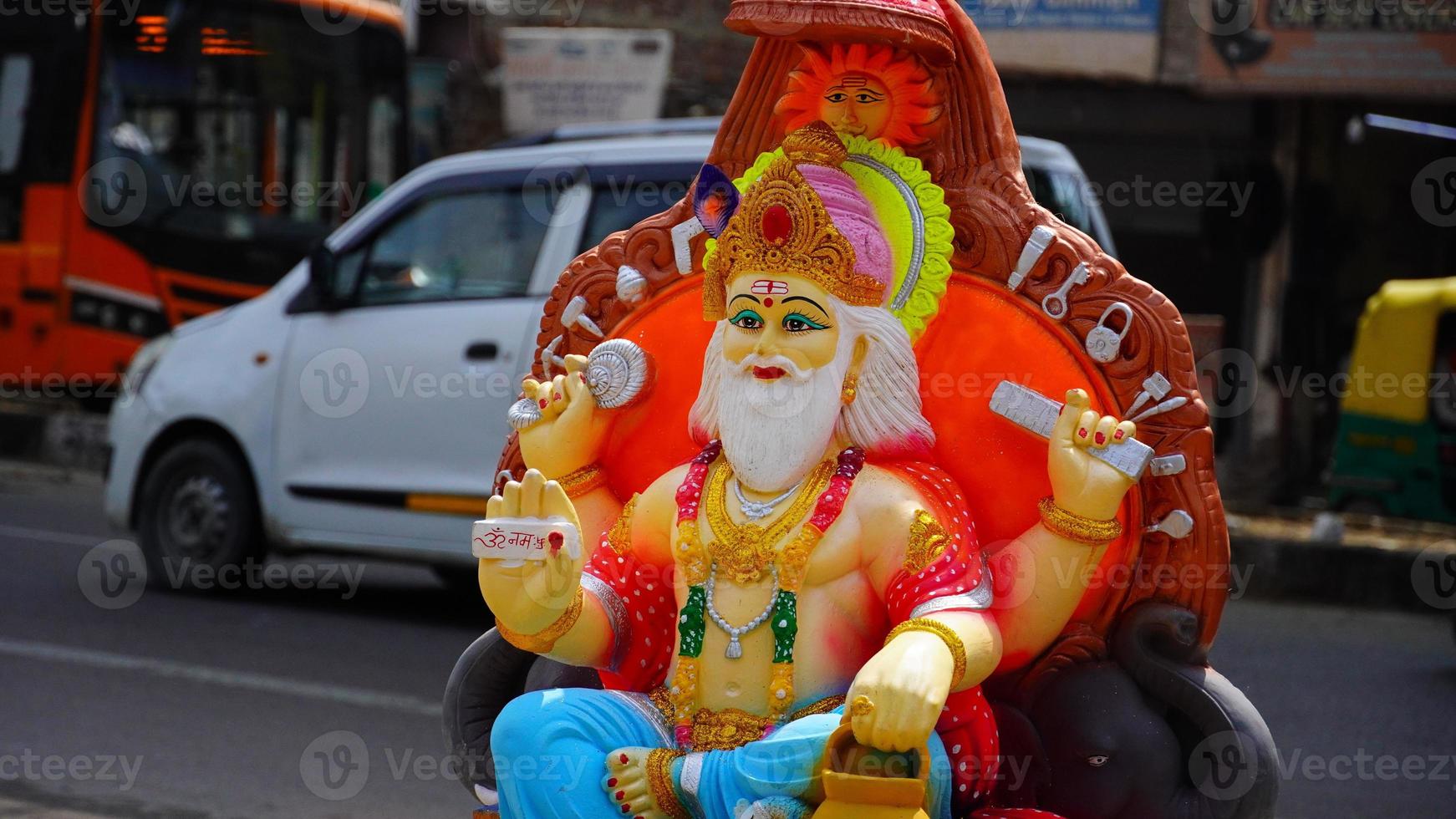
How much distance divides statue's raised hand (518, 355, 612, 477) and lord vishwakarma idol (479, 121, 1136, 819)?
20 cm

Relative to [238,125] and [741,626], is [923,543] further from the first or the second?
[238,125]

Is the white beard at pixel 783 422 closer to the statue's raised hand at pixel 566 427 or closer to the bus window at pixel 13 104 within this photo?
the statue's raised hand at pixel 566 427

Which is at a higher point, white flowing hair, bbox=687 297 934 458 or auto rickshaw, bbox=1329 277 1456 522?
white flowing hair, bbox=687 297 934 458

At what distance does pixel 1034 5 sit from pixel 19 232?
7.23 m

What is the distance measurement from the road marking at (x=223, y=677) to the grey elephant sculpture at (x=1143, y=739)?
314 cm

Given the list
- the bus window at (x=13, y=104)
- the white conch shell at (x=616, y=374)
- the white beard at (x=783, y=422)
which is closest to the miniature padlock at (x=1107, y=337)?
the white beard at (x=783, y=422)

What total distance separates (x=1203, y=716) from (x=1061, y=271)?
80 centimetres

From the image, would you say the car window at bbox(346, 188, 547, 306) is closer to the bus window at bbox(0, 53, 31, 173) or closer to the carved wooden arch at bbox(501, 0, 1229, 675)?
the carved wooden arch at bbox(501, 0, 1229, 675)

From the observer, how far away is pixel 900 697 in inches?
101

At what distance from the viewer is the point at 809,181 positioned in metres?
2.94

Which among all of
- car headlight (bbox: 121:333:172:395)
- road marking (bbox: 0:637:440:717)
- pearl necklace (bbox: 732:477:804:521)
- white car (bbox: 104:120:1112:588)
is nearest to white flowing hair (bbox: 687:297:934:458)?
pearl necklace (bbox: 732:477:804:521)

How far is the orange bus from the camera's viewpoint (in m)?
11.8

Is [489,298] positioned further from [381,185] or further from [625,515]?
[381,185]

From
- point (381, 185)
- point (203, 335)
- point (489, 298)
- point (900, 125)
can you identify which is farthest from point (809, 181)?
point (381, 185)
